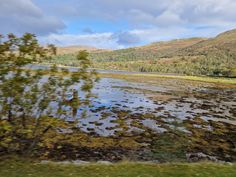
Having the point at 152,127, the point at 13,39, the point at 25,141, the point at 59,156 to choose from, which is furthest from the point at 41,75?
the point at 152,127

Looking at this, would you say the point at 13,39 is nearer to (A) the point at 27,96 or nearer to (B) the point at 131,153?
(A) the point at 27,96

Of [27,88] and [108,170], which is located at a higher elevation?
[27,88]

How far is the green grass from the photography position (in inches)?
412

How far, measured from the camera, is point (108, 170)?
444 inches

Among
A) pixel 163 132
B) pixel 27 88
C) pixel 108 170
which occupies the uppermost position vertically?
pixel 27 88

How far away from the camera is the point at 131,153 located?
22.5m

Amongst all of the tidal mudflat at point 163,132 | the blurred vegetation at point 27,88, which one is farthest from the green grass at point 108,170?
the tidal mudflat at point 163,132

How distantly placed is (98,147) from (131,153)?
279cm

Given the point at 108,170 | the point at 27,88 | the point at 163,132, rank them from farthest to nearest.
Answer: the point at 163,132 < the point at 27,88 < the point at 108,170

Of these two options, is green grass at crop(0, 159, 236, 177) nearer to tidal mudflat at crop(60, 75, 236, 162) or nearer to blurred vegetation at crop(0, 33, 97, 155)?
blurred vegetation at crop(0, 33, 97, 155)

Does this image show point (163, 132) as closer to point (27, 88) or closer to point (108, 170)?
point (108, 170)

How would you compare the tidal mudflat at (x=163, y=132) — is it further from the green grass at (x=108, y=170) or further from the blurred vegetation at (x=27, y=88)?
the green grass at (x=108, y=170)

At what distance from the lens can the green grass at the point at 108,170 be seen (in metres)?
10.5

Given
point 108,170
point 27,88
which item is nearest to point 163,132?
point 108,170
